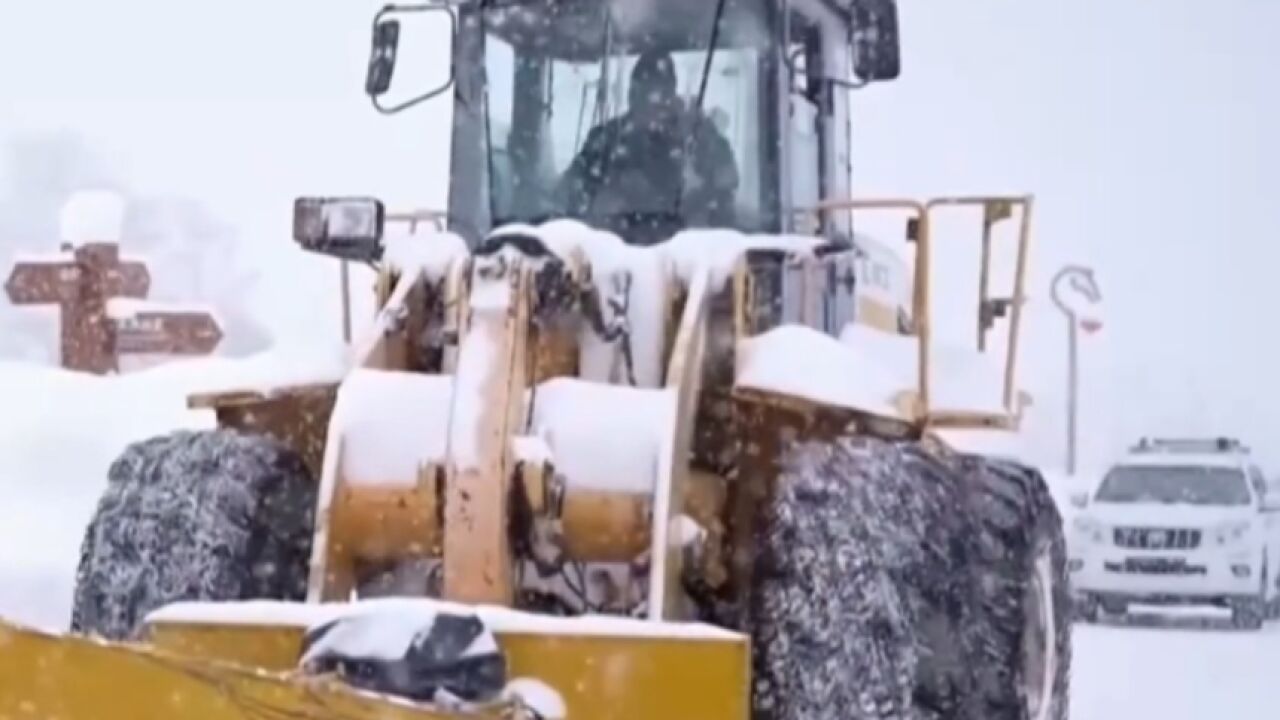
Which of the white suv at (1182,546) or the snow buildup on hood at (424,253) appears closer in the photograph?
the snow buildup on hood at (424,253)

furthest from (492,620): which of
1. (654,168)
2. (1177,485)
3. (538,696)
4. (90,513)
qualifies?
(1177,485)

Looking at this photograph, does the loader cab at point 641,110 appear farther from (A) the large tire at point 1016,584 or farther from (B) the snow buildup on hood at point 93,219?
(B) the snow buildup on hood at point 93,219

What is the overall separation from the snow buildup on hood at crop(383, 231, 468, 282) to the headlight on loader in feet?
0.84

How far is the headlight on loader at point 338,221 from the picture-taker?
796 centimetres

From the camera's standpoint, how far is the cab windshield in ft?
25.8

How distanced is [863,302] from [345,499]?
2708mm

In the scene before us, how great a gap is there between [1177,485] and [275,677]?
54.1 ft

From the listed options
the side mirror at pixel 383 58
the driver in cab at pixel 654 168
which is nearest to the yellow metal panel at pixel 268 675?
the driver in cab at pixel 654 168

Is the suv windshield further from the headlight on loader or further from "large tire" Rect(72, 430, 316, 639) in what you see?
"large tire" Rect(72, 430, 316, 639)

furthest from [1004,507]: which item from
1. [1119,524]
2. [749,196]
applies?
[1119,524]

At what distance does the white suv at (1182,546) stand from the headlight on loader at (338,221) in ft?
37.5

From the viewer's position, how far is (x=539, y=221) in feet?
26.4

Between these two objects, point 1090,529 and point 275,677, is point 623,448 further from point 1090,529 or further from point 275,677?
point 1090,529

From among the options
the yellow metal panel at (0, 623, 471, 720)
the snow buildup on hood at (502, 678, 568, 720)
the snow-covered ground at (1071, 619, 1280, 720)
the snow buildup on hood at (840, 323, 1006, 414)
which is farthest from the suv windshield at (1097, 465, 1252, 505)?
the yellow metal panel at (0, 623, 471, 720)
